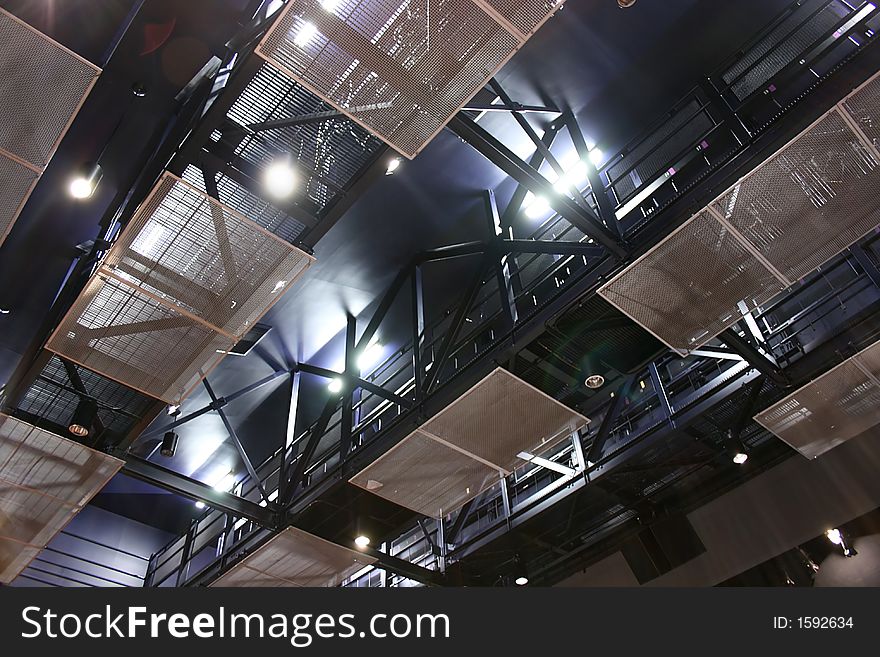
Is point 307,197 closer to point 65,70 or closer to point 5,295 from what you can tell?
point 65,70

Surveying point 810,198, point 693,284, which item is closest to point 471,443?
point 693,284

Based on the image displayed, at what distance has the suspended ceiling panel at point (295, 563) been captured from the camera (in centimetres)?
1274

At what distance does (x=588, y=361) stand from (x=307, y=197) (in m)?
4.50

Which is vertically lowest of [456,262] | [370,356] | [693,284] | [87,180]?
[693,284]

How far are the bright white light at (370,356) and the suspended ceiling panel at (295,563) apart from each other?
11.4ft

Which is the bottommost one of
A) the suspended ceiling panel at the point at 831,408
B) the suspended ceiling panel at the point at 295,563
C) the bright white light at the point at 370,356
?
the suspended ceiling panel at the point at 831,408

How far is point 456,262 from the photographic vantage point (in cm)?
1285

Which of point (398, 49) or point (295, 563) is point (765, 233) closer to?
point (398, 49)

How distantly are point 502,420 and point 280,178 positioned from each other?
4.55 meters

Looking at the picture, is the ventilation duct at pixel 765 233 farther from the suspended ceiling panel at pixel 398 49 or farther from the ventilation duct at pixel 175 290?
the ventilation duct at pixel 175 290

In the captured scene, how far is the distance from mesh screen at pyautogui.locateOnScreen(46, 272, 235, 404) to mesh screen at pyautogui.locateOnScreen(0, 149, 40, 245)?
114cm

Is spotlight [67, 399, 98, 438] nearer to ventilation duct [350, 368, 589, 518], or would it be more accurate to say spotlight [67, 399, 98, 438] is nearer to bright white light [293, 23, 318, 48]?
ventilation duct [350, 368, 589, 518]

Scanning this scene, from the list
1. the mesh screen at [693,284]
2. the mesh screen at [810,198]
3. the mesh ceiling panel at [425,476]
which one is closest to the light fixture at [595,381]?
the mesh screen at [693,284]

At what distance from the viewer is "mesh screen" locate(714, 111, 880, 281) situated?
7424 mm
